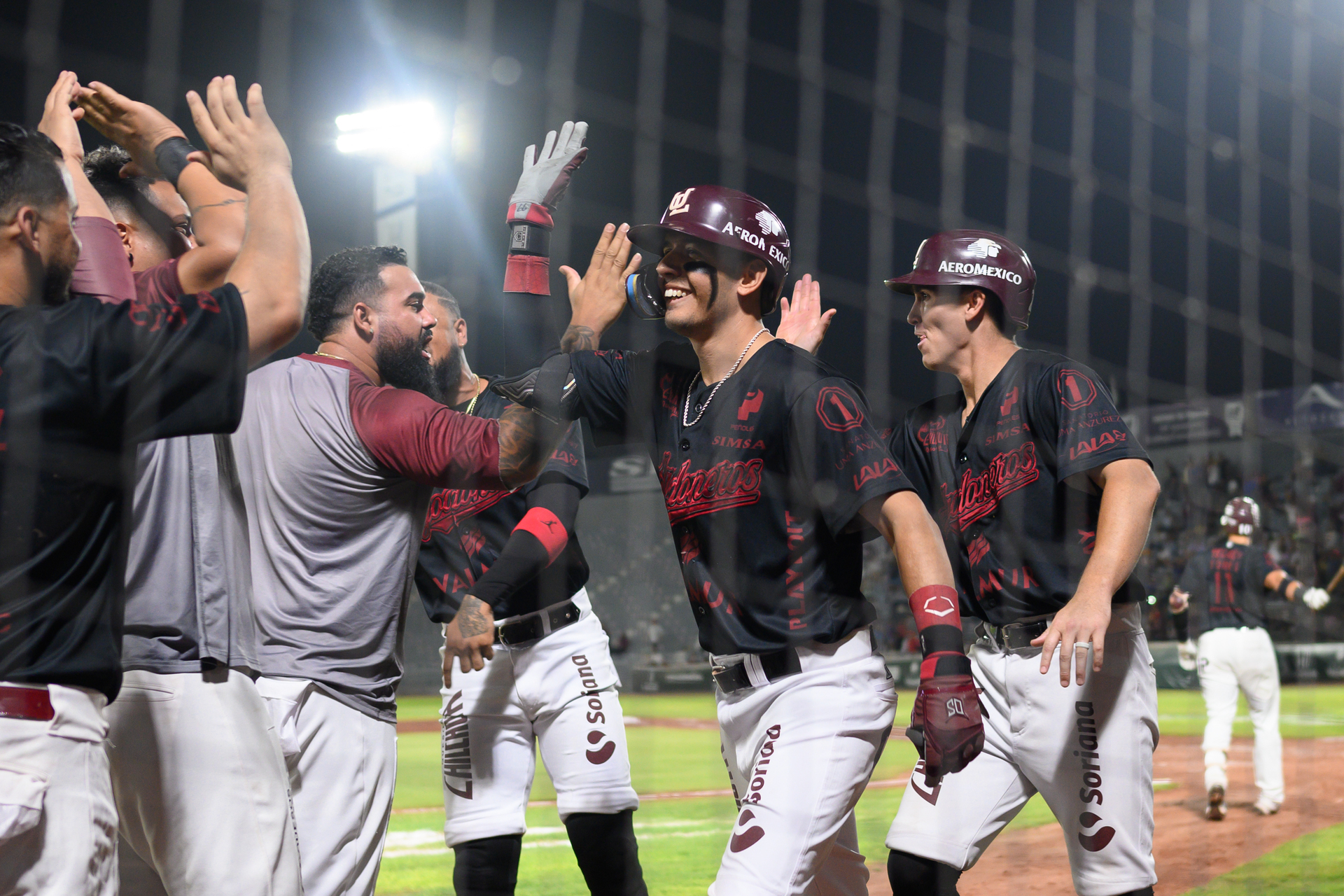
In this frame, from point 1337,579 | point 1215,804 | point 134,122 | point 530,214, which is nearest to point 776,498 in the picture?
point 530,214

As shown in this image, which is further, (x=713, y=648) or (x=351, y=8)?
(x=351, y=8)

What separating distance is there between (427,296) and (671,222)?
1292 millimetres

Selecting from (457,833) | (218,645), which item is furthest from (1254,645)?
(218,645)

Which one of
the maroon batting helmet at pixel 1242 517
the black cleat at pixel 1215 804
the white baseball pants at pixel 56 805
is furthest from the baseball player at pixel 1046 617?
the maroon batting helmet at pixel 1242 517

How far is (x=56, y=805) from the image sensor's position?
172cm

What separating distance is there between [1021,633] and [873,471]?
776 millimetres

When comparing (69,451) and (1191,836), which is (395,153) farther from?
(69,451)

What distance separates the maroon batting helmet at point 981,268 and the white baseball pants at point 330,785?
1.99 m

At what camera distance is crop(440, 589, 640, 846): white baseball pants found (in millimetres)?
3617

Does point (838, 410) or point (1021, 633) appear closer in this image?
point (838, 410)

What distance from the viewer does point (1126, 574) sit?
9.19 ft

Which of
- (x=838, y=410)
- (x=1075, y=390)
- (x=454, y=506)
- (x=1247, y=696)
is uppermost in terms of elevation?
(x=1075, y=390)

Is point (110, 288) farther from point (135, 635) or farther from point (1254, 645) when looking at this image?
point (1254, 645)

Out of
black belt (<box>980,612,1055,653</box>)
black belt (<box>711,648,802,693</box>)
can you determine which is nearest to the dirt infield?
black belt (<box>980,612,1055,653</box>)
